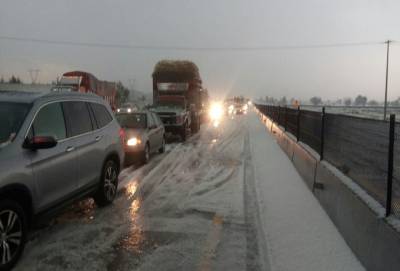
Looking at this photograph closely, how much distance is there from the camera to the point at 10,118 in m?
4.96

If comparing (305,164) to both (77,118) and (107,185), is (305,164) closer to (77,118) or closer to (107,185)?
(107,185)

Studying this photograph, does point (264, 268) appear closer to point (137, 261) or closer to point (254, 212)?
point (137, 261)

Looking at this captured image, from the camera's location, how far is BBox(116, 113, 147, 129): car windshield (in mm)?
13411

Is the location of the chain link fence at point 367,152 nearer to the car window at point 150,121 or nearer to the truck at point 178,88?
the car window at point 150,121

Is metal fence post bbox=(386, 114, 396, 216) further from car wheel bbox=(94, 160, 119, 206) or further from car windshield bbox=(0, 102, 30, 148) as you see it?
car wheel bbox=(94, 160, 119, 206)

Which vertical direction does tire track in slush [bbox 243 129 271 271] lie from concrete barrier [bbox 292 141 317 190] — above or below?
below

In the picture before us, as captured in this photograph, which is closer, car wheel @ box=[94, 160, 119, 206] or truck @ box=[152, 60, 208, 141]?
car wheel @ box=[94, 160, 119, 206]

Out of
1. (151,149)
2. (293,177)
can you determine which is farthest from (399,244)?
(151,149)

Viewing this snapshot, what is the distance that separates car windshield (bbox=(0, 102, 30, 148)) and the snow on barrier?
4.12m

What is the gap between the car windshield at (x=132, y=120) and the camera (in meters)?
13.4

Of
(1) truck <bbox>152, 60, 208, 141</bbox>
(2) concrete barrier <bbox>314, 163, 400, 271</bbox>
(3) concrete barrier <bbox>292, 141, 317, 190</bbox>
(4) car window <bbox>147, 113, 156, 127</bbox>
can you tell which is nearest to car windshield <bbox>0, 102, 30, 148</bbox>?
(2) concrete barrier <bbox>314, 163, 400, 271</bbox>

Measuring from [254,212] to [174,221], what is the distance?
1.44 m

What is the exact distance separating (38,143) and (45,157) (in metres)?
0.36

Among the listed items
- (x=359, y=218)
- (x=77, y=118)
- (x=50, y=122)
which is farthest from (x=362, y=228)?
(x=77, y=118)
